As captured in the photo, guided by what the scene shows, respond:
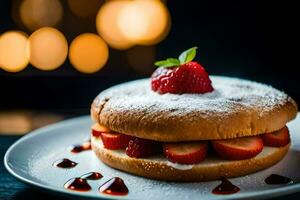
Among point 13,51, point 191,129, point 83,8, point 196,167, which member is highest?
point 83,8

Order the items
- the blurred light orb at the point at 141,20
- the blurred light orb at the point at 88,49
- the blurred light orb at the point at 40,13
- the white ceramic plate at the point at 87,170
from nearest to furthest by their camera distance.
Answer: the white ceramic plate at the point at 87,170 → the blurred light orb at the point at 88,49 → the blurred light orb at the point at 40,13 → the blurred light orb at the point at 141,20

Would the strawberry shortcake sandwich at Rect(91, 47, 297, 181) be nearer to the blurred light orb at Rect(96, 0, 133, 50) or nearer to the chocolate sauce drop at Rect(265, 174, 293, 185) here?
the chocolate sauce drop at Rect(265, 174, 293, 185)

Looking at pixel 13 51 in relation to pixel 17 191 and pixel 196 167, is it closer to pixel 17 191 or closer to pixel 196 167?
pixel 17 191

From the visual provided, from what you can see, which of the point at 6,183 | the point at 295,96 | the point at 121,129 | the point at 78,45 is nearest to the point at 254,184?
the point at 121,129

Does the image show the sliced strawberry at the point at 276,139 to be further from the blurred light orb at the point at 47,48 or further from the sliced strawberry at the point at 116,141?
the blurred light orb at the point at 47,48

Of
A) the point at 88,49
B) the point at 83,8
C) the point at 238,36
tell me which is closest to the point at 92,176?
the point at 238,36

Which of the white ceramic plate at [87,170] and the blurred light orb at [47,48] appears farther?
the blurred light orb at [47,48]

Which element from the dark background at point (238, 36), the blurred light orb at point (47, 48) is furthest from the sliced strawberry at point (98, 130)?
the blurred light orb at point (47, 48)
